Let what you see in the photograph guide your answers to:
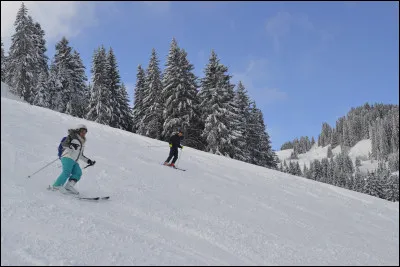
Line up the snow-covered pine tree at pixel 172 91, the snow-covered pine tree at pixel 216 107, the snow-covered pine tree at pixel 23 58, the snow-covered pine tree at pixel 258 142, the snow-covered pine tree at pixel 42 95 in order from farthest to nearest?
1. the snow-covered pine tree at pixel 258 142
2. the snow-covered pine tree at pixel 23 58
3. the snow-covered pine tree at pixel 42 95
4. the snow-covered pine tree at pixel 172 91
5. the snow-covered pine tree at pixel 216 107

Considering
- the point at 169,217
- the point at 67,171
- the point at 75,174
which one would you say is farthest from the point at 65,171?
the point at 169,217

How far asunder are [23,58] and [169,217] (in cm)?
4227

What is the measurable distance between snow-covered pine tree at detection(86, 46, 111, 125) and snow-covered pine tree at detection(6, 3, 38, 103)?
750cm

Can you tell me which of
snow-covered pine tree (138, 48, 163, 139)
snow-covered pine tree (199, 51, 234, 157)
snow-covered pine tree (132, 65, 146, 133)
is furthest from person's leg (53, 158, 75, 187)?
snow-covered pine tree (132, 65, 146, 133)

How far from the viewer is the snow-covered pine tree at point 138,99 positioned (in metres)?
44.9

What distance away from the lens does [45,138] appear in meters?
12.8

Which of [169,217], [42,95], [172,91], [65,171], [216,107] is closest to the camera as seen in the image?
[169,217]

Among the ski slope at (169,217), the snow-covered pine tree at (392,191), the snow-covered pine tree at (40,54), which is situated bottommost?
the ski slope at (169,217)

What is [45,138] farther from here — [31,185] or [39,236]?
[39,236]

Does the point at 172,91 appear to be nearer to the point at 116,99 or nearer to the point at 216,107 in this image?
the point at 216,107

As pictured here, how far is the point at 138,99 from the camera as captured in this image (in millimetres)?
47500

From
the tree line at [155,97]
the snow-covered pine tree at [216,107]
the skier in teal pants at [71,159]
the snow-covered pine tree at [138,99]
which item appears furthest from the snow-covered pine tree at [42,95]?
the skier in teal pants at [71,159]

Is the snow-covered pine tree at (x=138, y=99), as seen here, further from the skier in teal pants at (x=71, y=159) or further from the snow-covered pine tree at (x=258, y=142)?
the skier in teal pants at (x=71, y=159)

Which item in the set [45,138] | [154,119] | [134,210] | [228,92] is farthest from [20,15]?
[134,210]
